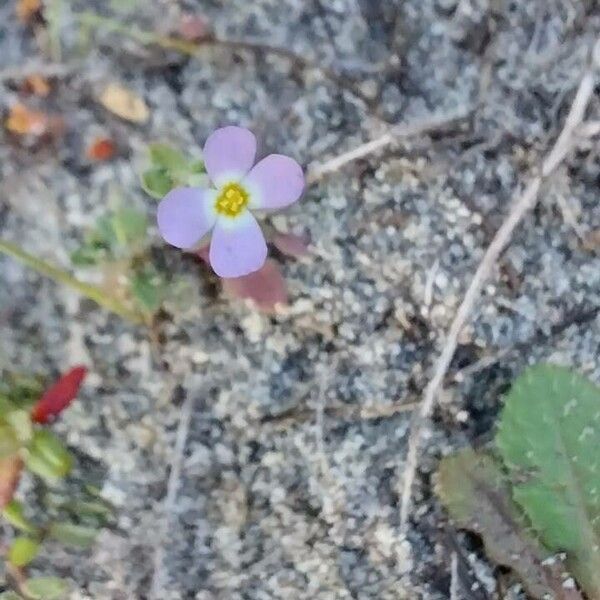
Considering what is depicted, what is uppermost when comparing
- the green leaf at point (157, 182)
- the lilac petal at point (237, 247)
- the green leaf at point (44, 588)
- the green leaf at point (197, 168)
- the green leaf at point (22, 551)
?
the green leaf at point (197, 168)

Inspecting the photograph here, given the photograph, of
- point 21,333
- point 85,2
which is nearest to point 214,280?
point 21,333

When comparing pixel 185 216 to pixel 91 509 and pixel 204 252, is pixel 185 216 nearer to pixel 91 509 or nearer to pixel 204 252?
pixel 204 252

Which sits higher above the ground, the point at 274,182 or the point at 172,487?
the point at 274,182

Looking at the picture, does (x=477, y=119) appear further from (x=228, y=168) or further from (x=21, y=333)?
(x=21, y=333)

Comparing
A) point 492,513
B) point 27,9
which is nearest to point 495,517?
point 492,513

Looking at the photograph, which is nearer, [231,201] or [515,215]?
[231,201]

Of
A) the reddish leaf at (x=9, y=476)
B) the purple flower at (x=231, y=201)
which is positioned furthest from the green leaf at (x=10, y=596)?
the purple flower at (x=231, y=201)

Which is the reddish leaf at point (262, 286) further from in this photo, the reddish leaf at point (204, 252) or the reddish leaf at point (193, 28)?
the reddish leaf at point (193, 28)
